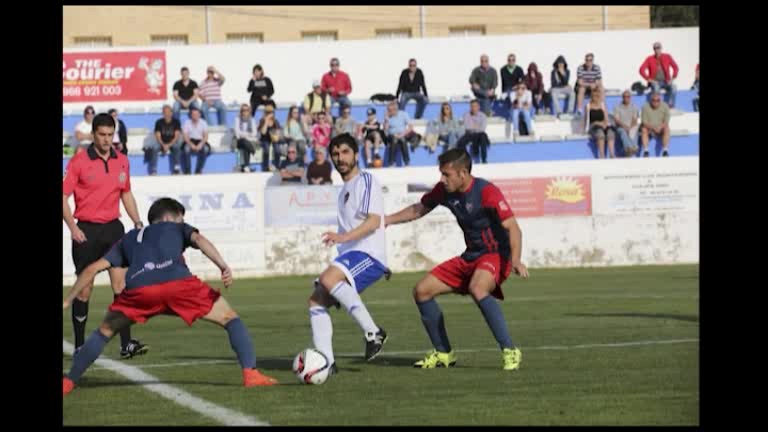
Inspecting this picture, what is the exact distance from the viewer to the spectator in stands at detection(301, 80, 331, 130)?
3359 cm

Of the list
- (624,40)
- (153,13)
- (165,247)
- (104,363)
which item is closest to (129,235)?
(165,247)

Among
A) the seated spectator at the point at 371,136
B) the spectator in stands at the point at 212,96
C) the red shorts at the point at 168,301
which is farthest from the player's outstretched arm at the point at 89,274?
the spectator in stands at the point at 212,96

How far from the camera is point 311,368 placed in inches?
417

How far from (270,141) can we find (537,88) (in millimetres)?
7221

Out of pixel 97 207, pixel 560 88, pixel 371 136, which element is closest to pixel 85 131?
pixel 371 136

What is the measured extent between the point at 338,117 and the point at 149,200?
597cm

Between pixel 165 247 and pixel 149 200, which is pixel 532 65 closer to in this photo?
pixel 149 200

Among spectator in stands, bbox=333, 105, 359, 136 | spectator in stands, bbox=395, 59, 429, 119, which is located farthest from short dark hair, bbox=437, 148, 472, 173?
spectator in stands, bbox=395, 59, 429, 119

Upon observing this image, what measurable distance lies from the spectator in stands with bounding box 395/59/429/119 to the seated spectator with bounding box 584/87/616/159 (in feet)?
13.4

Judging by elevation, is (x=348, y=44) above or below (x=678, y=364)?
above

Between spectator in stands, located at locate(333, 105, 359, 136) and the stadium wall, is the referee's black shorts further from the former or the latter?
spectator in stands, located at locate(333, 105, 359, 136)

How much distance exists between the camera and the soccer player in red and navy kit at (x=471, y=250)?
11500mm

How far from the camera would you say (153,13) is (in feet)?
159
